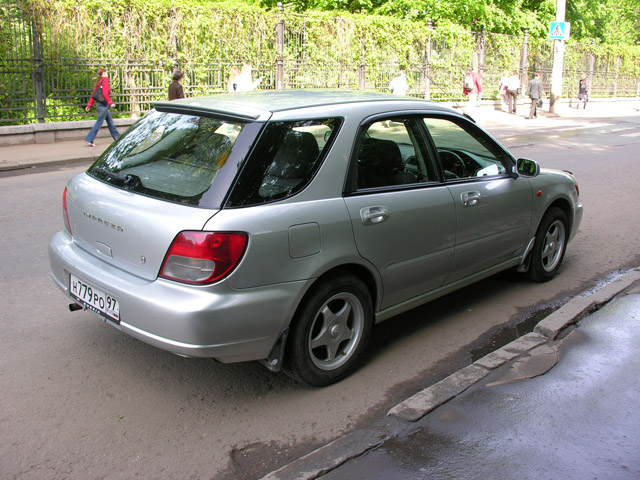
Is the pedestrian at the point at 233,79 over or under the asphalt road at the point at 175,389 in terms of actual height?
over

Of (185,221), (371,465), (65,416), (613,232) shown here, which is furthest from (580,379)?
(613,232)

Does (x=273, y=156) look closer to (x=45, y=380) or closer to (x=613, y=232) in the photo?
(x=45, y=380)

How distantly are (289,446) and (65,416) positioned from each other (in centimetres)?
121

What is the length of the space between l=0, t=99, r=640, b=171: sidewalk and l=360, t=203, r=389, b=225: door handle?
32.5 feet

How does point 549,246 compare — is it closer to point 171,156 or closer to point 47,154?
point 171,156

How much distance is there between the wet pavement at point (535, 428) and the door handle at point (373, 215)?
1105 millimetres

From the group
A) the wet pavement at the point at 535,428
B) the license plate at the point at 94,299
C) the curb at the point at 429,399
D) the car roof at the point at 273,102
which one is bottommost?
the wet pavement at the point at 535,428

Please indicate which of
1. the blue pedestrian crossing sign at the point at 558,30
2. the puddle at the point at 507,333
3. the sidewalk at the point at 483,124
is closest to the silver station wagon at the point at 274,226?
the puddle at the point at 507,333

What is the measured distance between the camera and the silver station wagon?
Result: 3250 mm

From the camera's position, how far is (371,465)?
119 inches

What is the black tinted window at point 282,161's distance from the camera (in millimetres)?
3373

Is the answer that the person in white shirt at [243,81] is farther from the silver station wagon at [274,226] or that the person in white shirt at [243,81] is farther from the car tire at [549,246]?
the silver station wagon at [274,226]

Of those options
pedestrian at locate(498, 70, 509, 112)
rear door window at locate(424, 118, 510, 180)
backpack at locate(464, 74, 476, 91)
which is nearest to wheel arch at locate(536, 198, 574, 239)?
rear door window at locate(424, 118, 510, 180)

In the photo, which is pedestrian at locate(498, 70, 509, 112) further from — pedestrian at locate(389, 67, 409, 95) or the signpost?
pedestrian at locate(389, 67, 409, 95)
